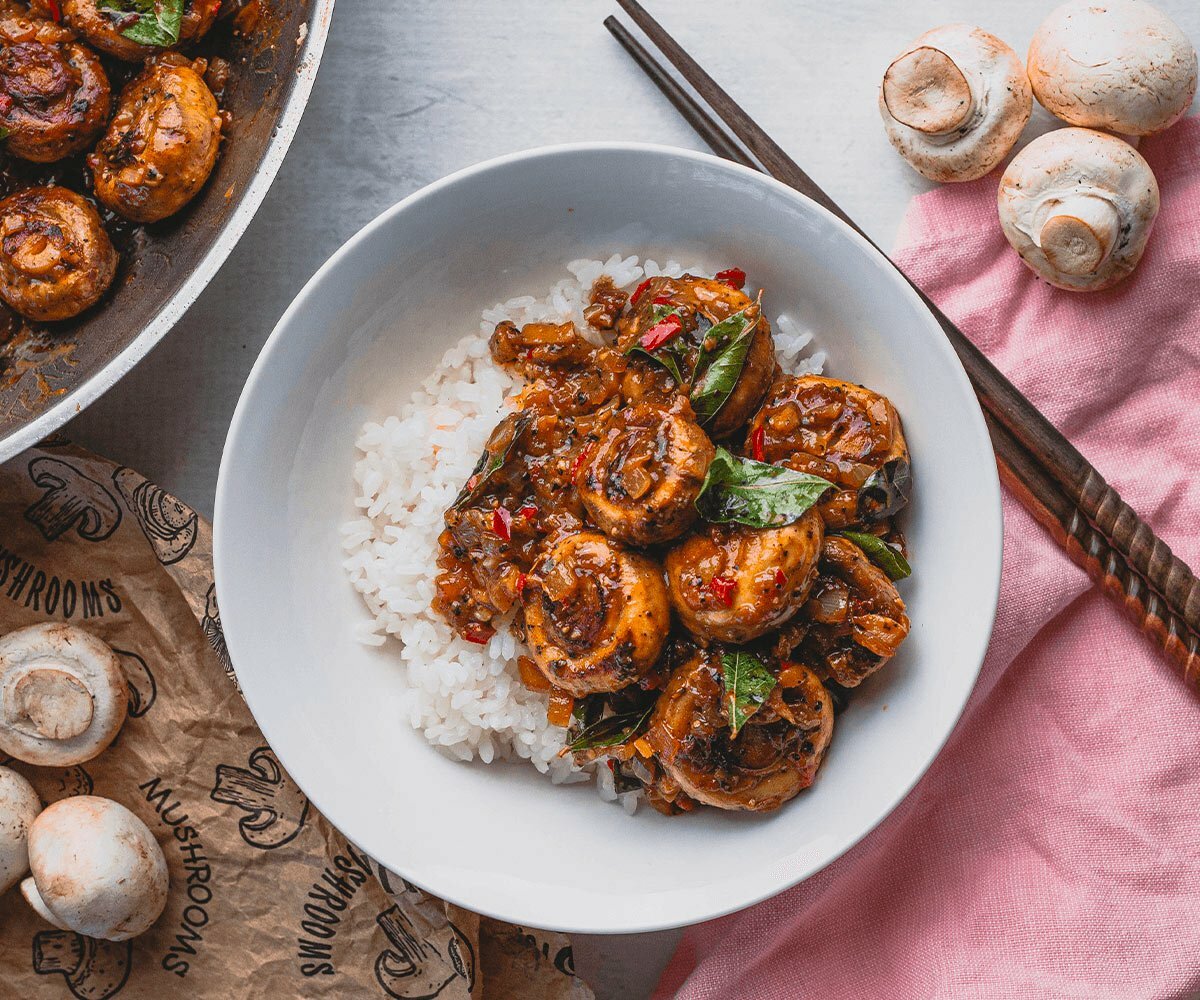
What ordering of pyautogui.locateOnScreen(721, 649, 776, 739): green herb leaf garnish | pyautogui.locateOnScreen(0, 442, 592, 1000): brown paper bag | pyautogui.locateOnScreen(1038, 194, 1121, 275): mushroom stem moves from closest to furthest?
pyautogui.locateOnScreen(721, 649, 776, 739): green herb leaf garnish < pyautogui.locateOnScreen(1038, 194, 1121, 275): mushroom stem < pyautogui.locateOnScreen(0, 442, 592, 1000): brown paper bag

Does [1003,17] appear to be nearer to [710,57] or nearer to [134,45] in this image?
[710,57]

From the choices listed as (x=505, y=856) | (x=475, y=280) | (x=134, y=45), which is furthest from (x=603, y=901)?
(x=134, y=45)

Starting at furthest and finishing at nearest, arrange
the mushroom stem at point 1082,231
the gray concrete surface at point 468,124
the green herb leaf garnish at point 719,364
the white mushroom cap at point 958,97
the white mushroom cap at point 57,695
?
the gray concrete surface at point 468,124
the white mushroom cap at point 57,695
the white mushroom cap at point 958,97
the mushroom stem at point 1082,231
the green herb leaf garnish at point 719,364

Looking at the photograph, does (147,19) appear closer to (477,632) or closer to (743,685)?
(477,632)

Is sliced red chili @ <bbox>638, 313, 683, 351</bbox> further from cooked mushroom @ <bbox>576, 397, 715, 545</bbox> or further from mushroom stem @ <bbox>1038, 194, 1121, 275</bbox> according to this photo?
mushroom stem @ <bbox>1038, 194, 1121, 275</bbox>

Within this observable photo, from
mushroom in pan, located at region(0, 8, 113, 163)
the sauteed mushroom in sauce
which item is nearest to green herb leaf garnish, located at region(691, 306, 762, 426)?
the sauteed mushroom in sauce

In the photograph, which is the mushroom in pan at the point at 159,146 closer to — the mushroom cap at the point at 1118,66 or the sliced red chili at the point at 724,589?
the sliced red chili at the point at 724,589

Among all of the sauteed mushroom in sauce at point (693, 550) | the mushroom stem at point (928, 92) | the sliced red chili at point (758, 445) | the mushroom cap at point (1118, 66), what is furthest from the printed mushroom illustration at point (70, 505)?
the mushroom cap at point (1118, 66)
